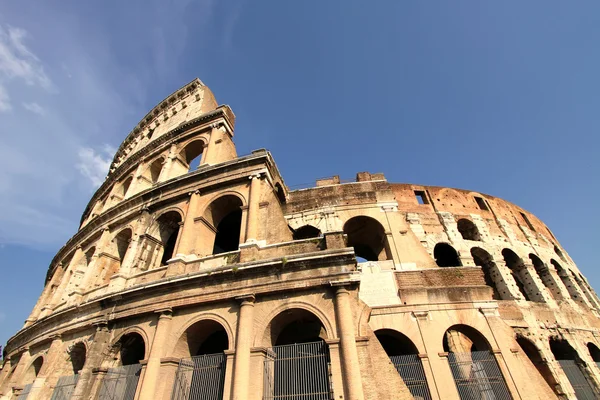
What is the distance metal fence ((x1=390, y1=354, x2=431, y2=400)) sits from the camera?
8573mm

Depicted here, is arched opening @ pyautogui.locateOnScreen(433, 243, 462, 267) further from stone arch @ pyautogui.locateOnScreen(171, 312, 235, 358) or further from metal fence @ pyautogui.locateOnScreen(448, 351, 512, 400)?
stone arch @ pyautogui.locateOnScreen(171, 312, 235, 358)

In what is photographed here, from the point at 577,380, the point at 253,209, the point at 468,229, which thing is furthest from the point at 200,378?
the point at 468,229

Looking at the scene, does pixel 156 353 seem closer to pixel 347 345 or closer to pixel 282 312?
pixel 282 312

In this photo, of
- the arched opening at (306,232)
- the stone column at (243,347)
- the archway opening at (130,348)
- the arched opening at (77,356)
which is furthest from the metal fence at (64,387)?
the arched opening at (306,232)

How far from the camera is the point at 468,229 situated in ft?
50.4

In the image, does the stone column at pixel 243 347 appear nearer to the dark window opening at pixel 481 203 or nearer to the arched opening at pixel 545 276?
the dark window opening at pixel 481 203

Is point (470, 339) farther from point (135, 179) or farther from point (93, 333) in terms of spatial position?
point (135, 179)

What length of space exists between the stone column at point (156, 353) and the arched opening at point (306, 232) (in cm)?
601

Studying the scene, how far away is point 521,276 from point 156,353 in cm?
1562

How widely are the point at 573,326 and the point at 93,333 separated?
18.2m

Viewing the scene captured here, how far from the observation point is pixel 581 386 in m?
11.3

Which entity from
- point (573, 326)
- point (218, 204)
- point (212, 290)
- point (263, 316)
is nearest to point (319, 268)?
point (263, 316)

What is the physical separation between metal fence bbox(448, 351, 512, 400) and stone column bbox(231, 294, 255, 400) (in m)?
6.06

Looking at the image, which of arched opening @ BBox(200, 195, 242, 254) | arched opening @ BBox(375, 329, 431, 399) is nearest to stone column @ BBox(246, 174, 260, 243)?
arched opening @ BBox(200, 195, 242, 254)
